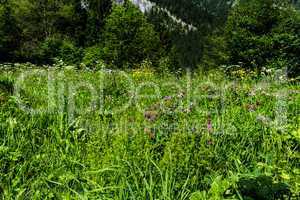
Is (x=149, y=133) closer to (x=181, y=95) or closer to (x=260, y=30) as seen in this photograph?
(x=181, y=95)

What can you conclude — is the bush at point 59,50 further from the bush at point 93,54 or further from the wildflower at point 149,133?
the wildflower at point 149,133

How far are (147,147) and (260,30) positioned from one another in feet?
138

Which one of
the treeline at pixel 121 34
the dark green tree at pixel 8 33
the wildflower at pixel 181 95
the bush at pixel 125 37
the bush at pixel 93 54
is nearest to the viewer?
the wildflower at pixel 181 95

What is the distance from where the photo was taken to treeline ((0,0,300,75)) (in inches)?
1673

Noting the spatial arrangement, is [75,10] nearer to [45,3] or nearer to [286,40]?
[45,3]

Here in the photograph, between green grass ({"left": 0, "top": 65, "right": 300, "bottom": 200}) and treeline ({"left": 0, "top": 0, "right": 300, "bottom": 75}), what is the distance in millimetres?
30520

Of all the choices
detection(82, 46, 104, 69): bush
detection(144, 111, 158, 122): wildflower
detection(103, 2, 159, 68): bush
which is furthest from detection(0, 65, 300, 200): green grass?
detection(82, 46, 104, 69): bush

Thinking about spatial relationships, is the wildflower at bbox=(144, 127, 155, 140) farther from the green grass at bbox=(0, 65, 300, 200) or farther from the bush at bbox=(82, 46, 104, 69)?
the bush at bbox=(82, 46, 104, 69)

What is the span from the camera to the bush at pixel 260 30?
41.4m

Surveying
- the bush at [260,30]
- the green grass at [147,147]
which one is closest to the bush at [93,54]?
the bush at [260,30]

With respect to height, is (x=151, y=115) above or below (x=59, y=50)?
below

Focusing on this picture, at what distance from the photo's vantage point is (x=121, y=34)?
52062mm

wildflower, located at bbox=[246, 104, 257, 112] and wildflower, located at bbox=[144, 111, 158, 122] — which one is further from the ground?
wildflower, located at bbox=[246, 104, 257, 112]

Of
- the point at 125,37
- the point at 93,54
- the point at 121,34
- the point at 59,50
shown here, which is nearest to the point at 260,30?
the point at 125,37
